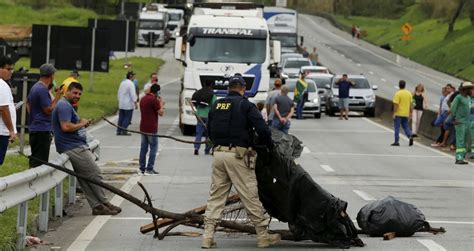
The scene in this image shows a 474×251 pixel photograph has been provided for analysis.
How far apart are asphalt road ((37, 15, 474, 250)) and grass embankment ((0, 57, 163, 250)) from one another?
1.87 ft

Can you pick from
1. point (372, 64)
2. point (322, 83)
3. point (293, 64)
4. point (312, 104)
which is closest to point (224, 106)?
point (312, 104)

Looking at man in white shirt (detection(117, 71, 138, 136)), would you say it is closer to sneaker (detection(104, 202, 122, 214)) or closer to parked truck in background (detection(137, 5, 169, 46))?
sneaker (detection(104, 202, 122, 214))

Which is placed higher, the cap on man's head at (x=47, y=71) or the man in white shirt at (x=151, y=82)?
the cap on man's head at (x=47, y=71)

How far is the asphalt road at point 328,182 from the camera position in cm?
1336

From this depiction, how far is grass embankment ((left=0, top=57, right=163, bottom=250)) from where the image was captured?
1254 cm

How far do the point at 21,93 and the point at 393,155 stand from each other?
980cm

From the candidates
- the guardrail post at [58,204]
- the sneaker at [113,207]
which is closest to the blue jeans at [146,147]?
the sneaker at [113,207]

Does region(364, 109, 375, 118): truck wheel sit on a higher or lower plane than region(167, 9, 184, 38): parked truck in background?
higher

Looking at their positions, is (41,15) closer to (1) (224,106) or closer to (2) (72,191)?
(2) (72,191)

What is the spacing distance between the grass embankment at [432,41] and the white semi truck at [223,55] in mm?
45028

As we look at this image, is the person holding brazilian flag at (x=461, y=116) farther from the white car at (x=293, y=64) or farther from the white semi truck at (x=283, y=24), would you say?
the white semi truck at (x=283, y=24)

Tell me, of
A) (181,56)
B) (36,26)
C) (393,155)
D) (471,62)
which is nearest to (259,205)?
(393,155)

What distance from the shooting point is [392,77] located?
83250mm

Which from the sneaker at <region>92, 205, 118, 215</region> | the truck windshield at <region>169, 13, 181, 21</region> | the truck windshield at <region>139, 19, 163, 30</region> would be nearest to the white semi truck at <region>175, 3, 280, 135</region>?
the sneaker at <region>92, 205, 118, 215</region>
